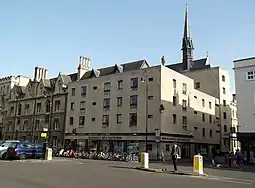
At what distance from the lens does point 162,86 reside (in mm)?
45875

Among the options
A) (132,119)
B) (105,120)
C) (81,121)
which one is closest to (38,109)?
(81,121)

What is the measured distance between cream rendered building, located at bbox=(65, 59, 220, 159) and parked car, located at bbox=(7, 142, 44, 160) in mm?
15329

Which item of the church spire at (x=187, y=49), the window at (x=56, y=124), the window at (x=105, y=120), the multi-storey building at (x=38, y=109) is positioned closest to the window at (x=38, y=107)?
the multi-storey building at (x=38, y=109)

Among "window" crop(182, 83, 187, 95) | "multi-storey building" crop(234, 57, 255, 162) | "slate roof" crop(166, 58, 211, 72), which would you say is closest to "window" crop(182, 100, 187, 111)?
"window" crop(182, 83, 187, 95)

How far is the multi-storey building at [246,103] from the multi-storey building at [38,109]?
1285 inches

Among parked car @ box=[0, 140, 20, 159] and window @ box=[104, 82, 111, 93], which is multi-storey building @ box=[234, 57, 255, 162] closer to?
window @ box=[104, 82, 111, 93]

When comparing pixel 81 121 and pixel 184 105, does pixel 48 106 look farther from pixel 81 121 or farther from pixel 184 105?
pixel 184 105

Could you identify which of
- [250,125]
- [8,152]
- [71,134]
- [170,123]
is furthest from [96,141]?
[250,125]

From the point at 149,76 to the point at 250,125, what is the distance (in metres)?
17.0

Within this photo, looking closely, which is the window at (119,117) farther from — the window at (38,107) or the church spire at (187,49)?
the church spire at (187,49)

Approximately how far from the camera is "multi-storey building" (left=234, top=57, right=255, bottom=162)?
35750 millimetres

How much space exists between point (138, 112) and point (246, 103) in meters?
16.1

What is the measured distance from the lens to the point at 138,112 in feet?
154

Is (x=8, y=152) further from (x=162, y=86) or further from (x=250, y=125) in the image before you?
(x=250, y=125)
